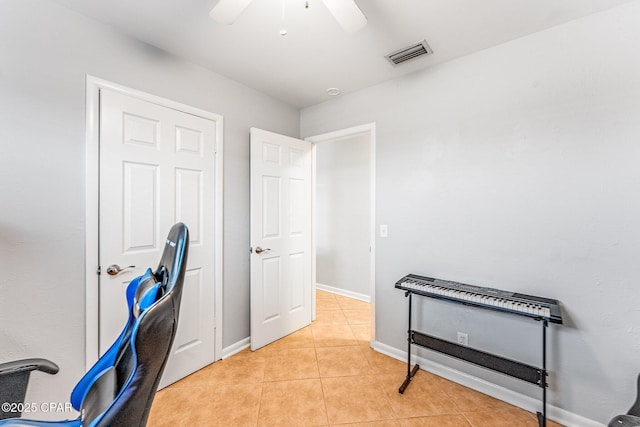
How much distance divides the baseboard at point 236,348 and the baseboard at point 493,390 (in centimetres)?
125

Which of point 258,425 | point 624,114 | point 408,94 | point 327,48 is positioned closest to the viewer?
point 624,114

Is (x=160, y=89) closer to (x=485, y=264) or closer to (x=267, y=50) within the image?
(x=267, y=50)

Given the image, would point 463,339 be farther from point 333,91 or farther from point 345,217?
point 333,91

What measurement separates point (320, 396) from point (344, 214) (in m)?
2.58

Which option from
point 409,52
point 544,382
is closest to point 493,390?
point 544,382

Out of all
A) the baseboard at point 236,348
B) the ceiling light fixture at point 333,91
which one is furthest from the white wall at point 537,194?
the baseboard at point 236,348

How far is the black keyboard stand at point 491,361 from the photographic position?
1.54 meters

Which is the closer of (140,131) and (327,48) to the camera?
(140,131)

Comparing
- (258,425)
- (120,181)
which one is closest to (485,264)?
(258,425)

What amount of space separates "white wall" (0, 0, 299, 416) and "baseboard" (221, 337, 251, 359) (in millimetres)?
1021

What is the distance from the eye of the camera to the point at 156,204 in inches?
74.2

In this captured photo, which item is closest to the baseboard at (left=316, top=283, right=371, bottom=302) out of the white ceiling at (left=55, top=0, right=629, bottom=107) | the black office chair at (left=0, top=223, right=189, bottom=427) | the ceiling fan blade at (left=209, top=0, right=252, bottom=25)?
the white ceiling at (left=55, top=0, right=629, bottom=107)

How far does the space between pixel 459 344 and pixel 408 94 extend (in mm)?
2092

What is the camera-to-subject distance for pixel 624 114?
149cm
